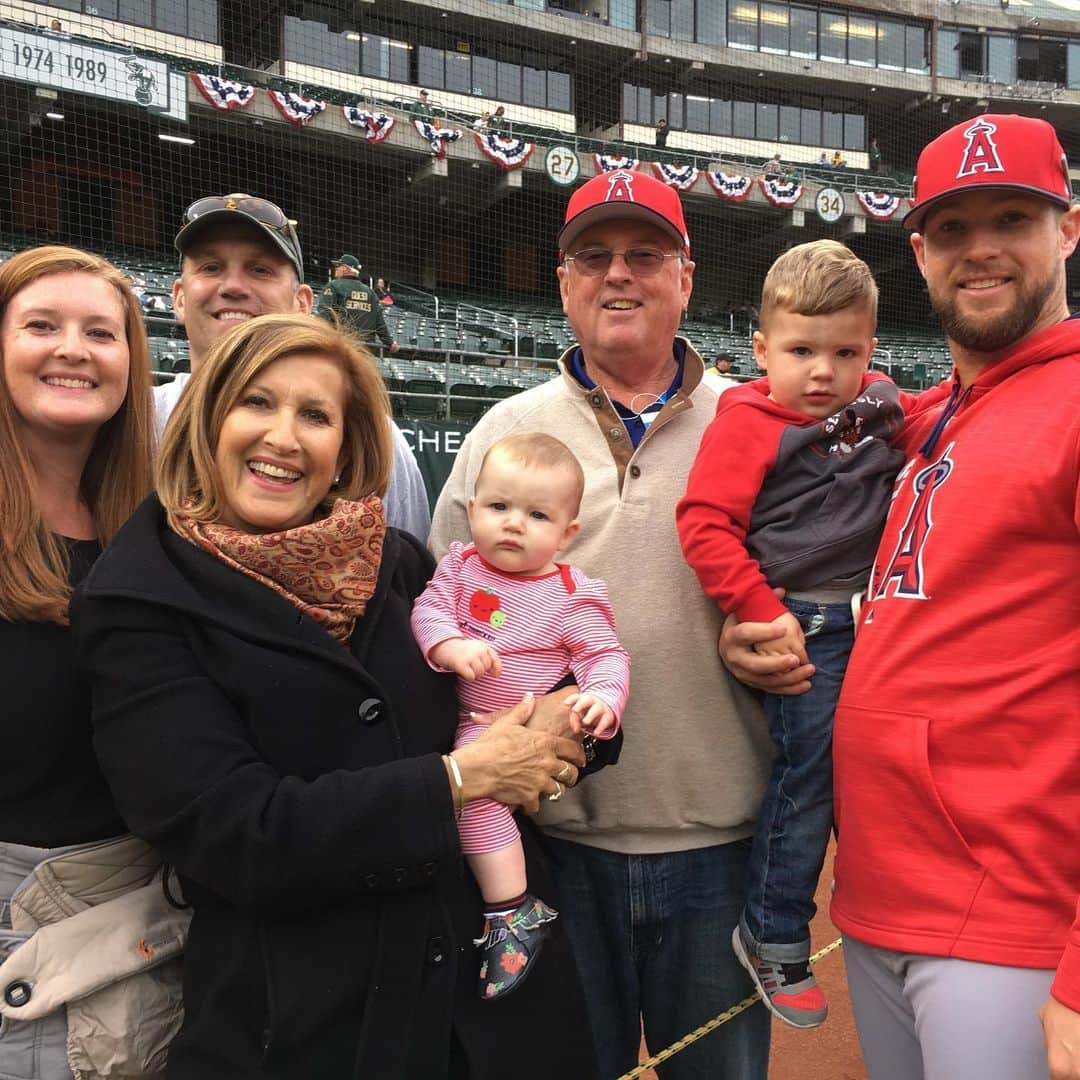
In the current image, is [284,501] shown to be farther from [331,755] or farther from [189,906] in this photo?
[189,906]

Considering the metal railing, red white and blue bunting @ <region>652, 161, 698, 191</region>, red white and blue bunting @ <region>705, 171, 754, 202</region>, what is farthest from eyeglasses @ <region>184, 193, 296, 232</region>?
red white and blue bunting @ <region>705, 171, 754, 202</region>

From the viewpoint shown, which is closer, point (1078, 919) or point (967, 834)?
point (1078, 919)

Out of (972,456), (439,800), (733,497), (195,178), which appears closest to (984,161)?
(972,456)

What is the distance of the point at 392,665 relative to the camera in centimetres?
158

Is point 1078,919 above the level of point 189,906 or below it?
above

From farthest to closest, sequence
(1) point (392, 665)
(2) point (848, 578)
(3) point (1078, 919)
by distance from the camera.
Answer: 1. (2) point (848, 578)
2. (1) point (392, 665)
3. (3) point (1078, 919)

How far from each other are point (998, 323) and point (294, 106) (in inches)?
718

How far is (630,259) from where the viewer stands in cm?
221

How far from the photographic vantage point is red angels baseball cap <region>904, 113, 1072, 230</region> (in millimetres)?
1627

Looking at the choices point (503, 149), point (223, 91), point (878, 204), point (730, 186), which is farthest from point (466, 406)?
point (878, 204)

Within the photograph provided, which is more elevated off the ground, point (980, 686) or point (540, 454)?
point (540, 454)

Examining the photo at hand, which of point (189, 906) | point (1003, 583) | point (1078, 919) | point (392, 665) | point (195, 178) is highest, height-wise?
point (195, 178)

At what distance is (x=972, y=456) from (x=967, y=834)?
62 cm

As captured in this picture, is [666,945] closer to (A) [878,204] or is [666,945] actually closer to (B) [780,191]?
(B) [780,191]
